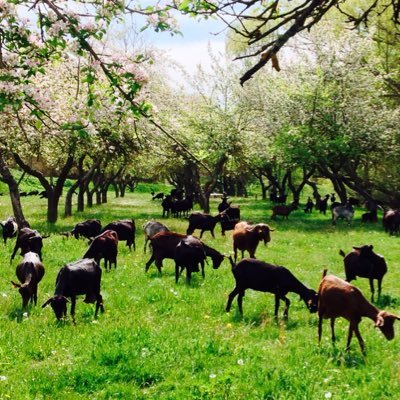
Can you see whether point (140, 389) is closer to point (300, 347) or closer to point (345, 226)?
point (300, 347)

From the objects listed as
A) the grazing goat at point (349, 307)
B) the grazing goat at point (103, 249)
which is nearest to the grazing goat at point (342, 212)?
the grazing goat at point (103, 249)

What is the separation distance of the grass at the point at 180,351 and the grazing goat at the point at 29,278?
1.13 feet

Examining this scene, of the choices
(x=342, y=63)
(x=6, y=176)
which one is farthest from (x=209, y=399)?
(x=342, y=63)

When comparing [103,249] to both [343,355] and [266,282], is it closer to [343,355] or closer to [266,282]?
[266,282]

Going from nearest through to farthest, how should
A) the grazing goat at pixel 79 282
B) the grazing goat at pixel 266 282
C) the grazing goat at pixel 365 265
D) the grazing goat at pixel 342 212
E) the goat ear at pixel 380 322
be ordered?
the goat ear at pixel 380 322 < the grazing goat at pixel 79 282 < the grazing goat at pixel 266 282 < the grazing goat at pixel 365 265 < the grazing goat at pixel 342 212

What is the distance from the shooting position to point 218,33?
4.25 metres

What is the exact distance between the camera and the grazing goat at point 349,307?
9.11 m

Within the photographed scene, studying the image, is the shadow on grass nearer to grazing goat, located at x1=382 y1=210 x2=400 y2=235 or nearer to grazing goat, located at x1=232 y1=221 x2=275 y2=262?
grazing goat, located at x1=232 y1=221 x2=275 y2=262

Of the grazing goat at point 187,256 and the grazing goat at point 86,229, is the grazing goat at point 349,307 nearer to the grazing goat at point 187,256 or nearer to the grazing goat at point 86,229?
the grazing goat at point 187,256

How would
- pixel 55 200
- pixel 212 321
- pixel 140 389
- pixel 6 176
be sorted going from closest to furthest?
pixel 140 389
pixel 212 321
pixel 6 176
pixel 55 200

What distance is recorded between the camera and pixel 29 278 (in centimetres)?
1203

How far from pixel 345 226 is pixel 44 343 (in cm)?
2530

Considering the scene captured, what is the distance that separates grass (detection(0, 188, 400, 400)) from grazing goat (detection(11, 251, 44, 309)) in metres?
0.34

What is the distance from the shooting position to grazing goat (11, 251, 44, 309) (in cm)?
1154
